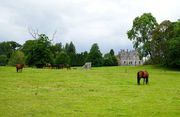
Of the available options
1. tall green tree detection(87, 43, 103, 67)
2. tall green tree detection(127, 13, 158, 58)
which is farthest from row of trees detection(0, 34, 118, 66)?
tall green tree detection(127, 13, 158, 58)

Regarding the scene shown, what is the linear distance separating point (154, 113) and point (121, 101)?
13.4ft

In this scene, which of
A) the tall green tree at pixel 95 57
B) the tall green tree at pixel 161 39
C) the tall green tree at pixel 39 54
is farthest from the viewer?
the tall green tree at pixel 95 57

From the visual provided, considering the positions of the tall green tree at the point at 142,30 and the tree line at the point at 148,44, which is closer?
the tree line at the point at 148,44

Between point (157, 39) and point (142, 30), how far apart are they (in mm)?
10556

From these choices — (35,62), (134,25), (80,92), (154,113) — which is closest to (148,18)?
(134,25)

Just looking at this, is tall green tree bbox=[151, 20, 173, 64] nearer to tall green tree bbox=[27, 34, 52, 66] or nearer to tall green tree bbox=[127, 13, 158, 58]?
tall green tree bbox=[127, 13, 158, 58]

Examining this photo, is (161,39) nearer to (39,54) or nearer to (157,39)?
(157,39)

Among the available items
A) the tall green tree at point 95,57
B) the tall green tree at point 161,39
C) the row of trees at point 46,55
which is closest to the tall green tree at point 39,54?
the row of trees at point 46,55

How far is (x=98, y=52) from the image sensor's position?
12838 centimetres

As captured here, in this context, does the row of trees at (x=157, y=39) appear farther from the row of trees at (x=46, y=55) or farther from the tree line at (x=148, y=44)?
the row of trees at (x=46, y=55)

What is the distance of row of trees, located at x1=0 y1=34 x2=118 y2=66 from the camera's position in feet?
238

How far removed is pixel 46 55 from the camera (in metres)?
72.8

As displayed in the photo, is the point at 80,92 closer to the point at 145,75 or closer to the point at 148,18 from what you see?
the point at 145,75

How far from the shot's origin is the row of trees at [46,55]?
7250cm
